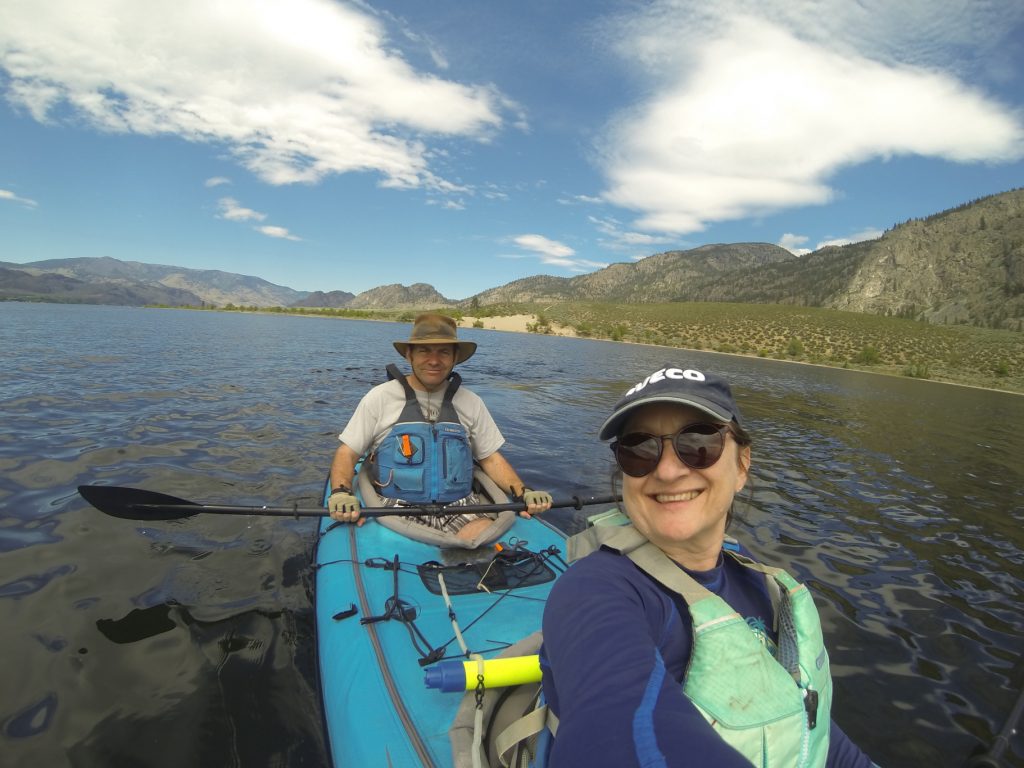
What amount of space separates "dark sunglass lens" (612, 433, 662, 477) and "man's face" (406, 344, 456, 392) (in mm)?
4200

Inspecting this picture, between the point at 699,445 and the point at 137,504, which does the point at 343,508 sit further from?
the point at 699,445

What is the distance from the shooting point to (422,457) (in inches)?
236

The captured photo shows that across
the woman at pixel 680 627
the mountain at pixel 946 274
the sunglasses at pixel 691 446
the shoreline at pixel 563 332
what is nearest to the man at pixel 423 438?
the woman at pixel 680 627

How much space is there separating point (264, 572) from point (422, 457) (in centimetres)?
248

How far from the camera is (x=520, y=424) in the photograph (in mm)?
16453

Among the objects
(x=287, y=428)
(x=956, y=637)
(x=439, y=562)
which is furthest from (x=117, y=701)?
(x=287, y=428)

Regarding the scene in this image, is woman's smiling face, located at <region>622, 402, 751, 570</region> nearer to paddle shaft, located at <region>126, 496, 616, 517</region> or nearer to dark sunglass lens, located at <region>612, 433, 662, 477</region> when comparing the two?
dark sunglass lens, located at <region>612, 433, 662, 477</region>

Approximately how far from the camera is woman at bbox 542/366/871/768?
140cm

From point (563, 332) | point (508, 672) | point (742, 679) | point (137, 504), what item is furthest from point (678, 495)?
point (563, 332)

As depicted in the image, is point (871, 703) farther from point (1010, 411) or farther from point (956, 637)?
point (1010, 411)

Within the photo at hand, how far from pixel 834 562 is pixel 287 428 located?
41.1 feet

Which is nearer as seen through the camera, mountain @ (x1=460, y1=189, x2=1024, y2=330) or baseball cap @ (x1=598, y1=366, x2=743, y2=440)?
baseball cap @ (x1=598, y1=366, x2=743, y2=440)

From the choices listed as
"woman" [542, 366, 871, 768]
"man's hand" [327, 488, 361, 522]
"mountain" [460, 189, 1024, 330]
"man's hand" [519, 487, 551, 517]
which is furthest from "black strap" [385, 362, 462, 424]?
"mountain" [460, 189, 1024, 330]

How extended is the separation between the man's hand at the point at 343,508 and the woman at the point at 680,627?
3922 millimetres
